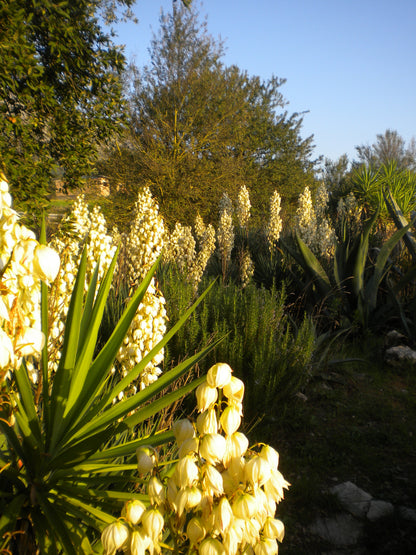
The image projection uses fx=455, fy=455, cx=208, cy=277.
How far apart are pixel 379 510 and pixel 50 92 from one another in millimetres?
4682

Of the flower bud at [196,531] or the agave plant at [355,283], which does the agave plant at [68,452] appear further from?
the agave plant at [355,283]

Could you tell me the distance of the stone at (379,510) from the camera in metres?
2.48

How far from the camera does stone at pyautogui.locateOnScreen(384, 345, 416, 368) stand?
4.73 metres

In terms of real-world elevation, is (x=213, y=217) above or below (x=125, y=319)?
above

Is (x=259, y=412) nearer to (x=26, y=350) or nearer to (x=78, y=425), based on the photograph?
(x=78, y=425)

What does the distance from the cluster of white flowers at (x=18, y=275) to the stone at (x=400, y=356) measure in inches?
172

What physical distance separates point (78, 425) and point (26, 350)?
2.44 ft

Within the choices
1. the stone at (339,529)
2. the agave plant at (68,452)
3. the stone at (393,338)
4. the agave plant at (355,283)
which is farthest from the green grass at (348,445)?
the agave plant at (68,452)

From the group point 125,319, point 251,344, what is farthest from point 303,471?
point 125,319

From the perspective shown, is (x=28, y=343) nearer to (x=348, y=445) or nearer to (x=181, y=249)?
(x=348, y=445)

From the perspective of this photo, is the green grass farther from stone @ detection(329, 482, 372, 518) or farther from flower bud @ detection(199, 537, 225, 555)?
flower bud @ detection(199, 537, 225, 555)

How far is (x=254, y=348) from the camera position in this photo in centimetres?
365

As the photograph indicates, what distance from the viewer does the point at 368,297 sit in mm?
5602

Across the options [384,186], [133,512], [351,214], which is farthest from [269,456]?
[384,186]
